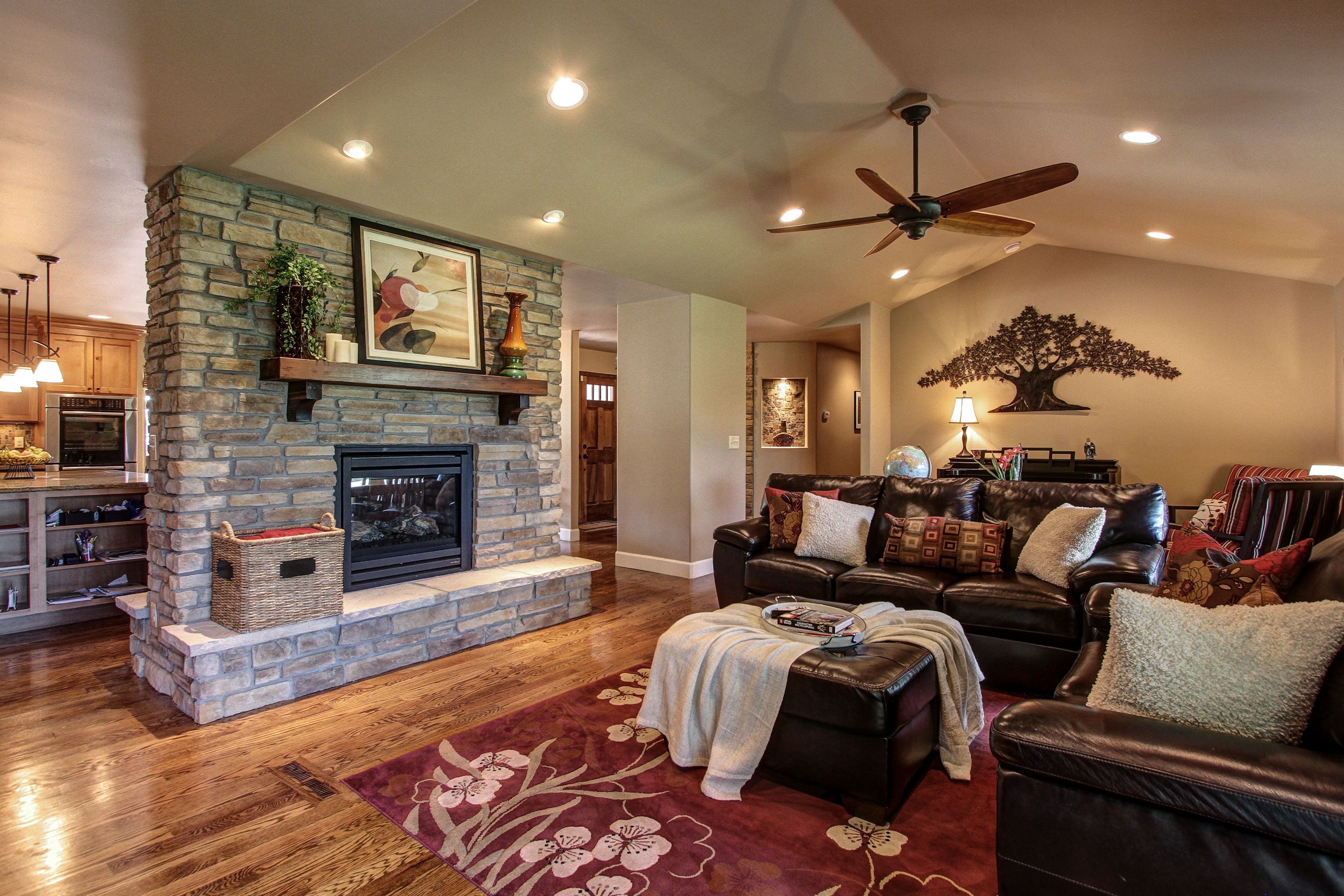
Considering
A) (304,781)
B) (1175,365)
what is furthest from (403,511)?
(1175,365)

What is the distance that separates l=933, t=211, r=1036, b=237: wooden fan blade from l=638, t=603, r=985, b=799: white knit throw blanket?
2.19m

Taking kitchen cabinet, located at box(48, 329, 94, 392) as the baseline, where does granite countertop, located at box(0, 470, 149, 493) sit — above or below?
below

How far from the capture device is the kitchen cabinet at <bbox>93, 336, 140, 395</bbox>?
23.5 feet

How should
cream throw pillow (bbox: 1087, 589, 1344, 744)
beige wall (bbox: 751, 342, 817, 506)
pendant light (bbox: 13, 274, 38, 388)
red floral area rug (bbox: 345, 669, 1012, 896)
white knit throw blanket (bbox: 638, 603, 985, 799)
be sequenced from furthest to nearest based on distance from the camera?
beige wall (bbox: 751, 342, 817, 506)
pendant light (bbox: 13, 274, 38, 388)
white knit throw blanket (bbox: 638, 603, 985, 799)
red floral area rug (bbox: 345, 669, 1012, 896)
cream throw pillow (bbox: 1087, 589, 1344, 744)

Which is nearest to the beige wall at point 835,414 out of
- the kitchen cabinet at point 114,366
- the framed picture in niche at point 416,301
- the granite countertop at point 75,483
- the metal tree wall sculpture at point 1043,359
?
the metal tree wall sculpture at point 1043,359

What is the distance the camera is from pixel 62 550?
14.4ft

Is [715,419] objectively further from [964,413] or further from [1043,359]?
[1043,359]

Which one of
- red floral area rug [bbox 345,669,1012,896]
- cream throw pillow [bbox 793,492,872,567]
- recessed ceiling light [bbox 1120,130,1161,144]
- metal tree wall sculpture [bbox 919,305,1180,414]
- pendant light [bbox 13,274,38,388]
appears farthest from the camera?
metal tree wall sculpture [bbox 919,305,1180,414]

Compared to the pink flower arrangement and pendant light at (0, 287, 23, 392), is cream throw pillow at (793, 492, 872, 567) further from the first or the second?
pendant light at (0, 287, 23, 392)

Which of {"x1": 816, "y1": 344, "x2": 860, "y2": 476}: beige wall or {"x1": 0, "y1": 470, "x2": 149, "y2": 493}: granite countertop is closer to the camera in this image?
{"x1": 0, "y1": 470, "x2": 149, "y2": 493}: granite countertop

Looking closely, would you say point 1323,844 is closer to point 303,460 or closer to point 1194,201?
Answer: point 303,460

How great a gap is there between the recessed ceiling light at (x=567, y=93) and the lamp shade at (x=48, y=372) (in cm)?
517

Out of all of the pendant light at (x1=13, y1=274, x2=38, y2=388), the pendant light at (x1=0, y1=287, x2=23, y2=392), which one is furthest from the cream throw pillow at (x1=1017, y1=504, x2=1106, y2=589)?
the pendant light at (x1=0, y1=287, x2=23, y2=392)

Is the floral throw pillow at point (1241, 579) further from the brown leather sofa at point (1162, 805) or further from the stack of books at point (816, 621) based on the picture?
the stack of books at point (816, 621)
